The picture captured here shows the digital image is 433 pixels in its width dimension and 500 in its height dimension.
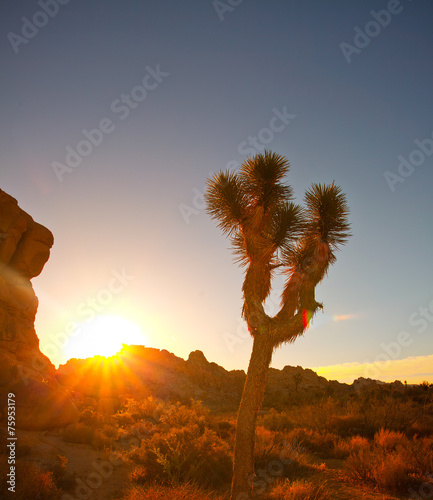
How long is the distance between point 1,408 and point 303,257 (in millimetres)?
11469

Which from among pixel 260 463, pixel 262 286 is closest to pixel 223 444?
pixel 260 463

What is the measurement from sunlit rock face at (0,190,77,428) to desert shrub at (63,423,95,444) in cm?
63

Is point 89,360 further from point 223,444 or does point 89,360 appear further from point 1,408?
point 223,444

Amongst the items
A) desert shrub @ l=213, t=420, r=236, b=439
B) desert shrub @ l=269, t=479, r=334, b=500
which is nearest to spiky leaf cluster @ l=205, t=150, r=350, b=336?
desert shrub @ l=269, t=479, r=334, b=500

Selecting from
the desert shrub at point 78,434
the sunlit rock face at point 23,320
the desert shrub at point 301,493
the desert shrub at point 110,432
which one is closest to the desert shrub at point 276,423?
the desert shrub at point 110,432

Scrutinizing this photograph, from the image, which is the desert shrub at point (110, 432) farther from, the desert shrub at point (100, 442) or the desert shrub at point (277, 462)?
the desert shrub at point (277, 462)

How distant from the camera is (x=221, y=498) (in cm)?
607

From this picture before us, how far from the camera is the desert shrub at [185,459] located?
24.2 feet

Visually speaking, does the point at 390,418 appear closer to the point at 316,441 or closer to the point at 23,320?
the point at 316,441

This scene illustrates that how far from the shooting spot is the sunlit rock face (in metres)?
12.0

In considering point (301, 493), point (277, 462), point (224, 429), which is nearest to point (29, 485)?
point (301, 493)

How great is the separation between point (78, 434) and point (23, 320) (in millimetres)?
7316

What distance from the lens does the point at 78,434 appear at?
11.9 m

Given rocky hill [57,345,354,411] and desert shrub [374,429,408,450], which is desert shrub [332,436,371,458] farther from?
rocky hill [57,345,354,411]
